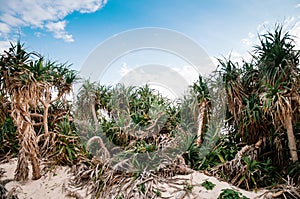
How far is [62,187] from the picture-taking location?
560cm

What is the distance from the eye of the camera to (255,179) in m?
5.39

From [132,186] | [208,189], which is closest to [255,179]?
[208,189]

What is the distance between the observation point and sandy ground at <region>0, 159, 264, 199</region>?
4781mm

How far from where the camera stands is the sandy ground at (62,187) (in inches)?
188

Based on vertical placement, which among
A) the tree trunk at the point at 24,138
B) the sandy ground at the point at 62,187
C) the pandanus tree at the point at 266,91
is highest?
the pandanus tree at the point at 266,91

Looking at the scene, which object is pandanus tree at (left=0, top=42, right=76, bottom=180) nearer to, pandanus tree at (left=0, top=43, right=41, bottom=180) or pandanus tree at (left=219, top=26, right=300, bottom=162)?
pandanus tree at (left=0, top=43, right=41, bottom=180)

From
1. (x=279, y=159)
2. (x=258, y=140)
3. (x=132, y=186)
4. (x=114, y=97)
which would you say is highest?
(x=114, y=97)

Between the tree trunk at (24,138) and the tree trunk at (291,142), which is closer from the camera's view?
the tree trunk at (291,142)

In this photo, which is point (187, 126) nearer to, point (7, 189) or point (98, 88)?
point (98, 88)

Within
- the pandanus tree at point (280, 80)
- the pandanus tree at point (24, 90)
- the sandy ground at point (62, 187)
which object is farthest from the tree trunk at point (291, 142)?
the pandanus tree at point (24, 90)

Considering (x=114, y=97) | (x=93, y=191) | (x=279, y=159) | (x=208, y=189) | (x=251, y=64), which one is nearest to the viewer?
(x=208, y=189)

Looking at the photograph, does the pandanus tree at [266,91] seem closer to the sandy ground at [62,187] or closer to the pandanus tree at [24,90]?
the sandy ground at [62,187]

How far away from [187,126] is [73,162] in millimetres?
2964

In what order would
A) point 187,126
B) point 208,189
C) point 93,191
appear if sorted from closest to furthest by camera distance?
point 208,189, point 93,191, point 187,126
